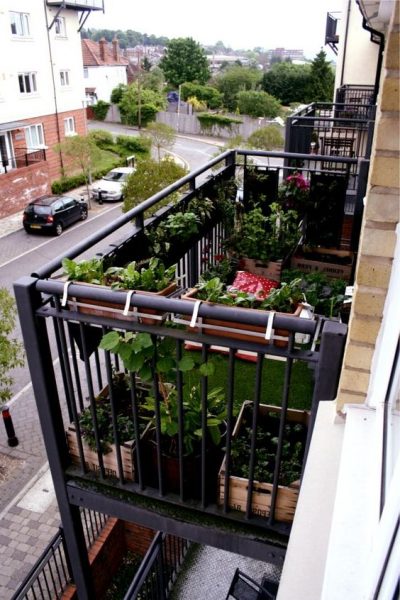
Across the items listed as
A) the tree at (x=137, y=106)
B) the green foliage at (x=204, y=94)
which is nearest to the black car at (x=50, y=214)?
the tree at (x=137, y=106)

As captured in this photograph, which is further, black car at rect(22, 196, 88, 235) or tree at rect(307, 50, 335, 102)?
tree at rect(307, 50, 335, 102)

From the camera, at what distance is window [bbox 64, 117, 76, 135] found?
78.4 feet

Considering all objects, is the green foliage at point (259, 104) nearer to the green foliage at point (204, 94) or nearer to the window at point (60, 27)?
the green foliage at point (204, 94)

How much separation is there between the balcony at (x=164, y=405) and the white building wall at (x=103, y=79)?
48.6 meters

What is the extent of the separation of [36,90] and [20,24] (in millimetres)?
2553

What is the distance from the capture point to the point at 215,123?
40.8 m

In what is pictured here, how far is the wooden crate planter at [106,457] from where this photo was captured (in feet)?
10.7

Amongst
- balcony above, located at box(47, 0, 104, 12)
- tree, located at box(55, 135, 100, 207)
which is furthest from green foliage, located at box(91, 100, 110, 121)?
tree, located at box(55, 135, 100, 207)

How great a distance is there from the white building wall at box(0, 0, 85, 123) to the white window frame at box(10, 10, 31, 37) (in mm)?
143

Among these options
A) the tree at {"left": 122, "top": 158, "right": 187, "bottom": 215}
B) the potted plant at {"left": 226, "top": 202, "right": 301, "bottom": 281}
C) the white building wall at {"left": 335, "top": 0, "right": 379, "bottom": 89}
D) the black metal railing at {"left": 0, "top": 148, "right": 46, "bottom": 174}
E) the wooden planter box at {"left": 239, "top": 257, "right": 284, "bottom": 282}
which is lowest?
the black metal railing at {"left": 0, "top": 148, "right": 46, "bottom": 174}

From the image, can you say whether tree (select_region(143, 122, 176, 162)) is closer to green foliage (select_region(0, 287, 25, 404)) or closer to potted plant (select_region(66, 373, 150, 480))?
green foliage (select_region(0, 287, 25, 404))

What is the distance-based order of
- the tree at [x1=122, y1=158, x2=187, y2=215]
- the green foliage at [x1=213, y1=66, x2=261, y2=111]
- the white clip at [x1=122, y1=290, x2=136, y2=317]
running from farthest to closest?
the green foliage at [x1=213, y1=66, x2=261, y2=111]
the tree at [x1=122, y1=158, x2=187, y2=215]
the white clip at [x1=122, y1=290, x2=136, y2=317]

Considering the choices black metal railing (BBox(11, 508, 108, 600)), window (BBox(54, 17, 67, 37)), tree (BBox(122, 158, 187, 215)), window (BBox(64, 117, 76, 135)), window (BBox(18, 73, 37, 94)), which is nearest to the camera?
black metal railing (BBox(11, 508, 108, 600))

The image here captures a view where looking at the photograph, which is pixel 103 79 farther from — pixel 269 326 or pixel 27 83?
pixel 269 326
